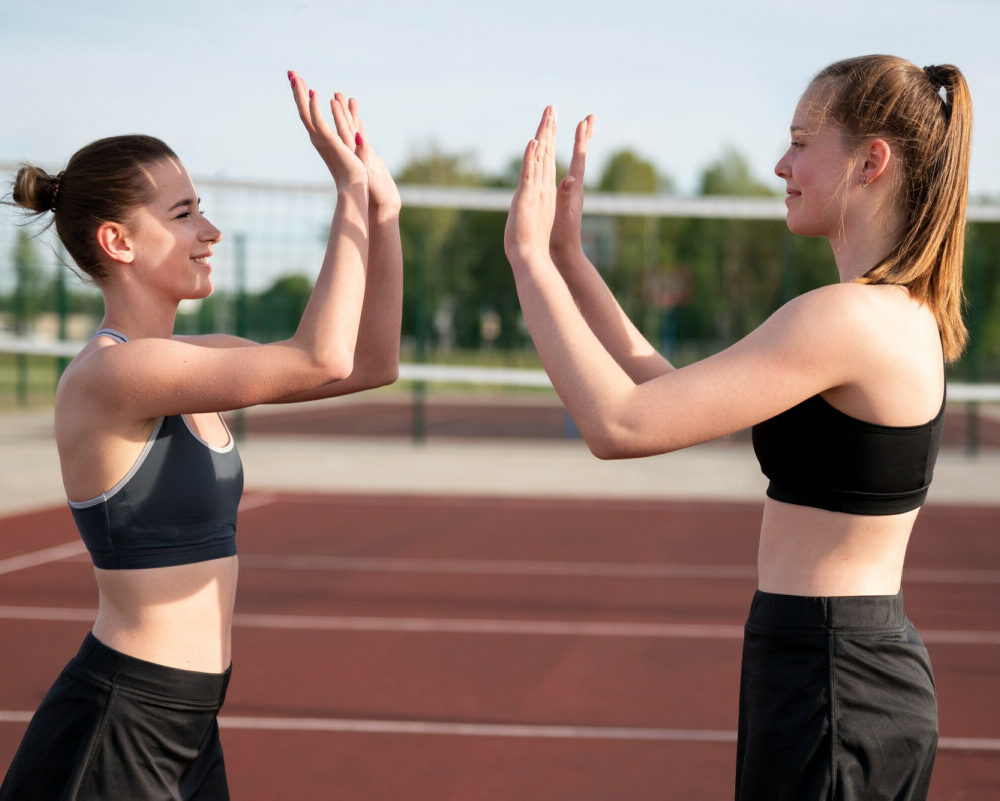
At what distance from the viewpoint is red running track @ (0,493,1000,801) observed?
13.4ft

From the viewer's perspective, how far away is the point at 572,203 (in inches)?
83.9

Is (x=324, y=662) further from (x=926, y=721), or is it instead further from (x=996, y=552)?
(x=996, y=552)

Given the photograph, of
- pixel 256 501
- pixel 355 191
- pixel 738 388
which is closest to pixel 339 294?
pixel 355 191

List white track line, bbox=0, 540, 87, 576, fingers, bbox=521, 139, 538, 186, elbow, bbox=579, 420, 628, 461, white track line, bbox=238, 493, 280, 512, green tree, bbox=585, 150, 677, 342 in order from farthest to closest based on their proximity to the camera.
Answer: green tree, bbox=585, 150, 677, 342
white track line, bbox=238, 493, 280, 512
white track line, bbox=0, 540, 87, 576
fingers, bbox=521, 139, 538, 186
elbow, bbox=579, 420, 628, 461

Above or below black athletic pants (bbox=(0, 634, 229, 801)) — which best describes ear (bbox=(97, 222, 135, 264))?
above

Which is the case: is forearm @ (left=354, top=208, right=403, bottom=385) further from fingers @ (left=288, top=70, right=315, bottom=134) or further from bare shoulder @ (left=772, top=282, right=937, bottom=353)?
bare shoulder @ (left=772, top=282, right=937, bottom=353)

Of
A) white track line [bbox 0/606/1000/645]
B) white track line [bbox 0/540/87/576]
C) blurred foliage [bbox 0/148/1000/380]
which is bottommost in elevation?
white track line [bbox 0/540/87/576]

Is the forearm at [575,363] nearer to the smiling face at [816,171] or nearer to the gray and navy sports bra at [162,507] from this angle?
the smiling face at [816,171]

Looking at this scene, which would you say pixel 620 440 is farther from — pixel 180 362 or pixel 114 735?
pixel 114 735

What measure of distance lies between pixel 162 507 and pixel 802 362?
3.67 feet

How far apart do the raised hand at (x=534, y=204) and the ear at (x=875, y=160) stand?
494mm

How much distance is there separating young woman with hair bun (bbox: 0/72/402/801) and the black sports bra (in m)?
0.74

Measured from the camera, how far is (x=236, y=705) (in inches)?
187

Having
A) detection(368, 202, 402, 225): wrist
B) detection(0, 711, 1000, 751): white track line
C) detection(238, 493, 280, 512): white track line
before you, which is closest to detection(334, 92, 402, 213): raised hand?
detection(368, 202, 402, 225): wrist
